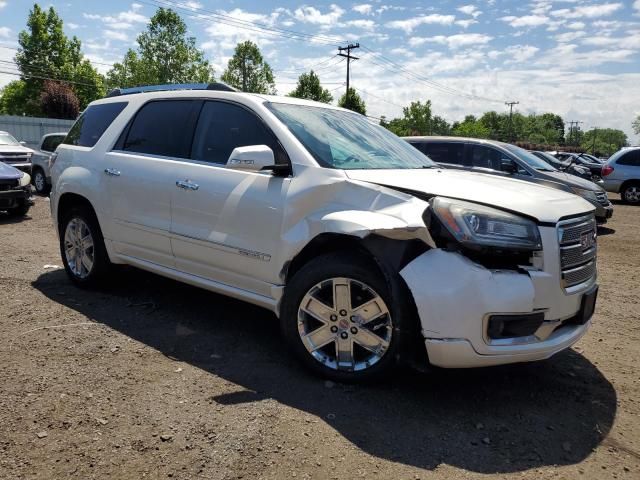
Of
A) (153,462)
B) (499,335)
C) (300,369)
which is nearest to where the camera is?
(153,462)

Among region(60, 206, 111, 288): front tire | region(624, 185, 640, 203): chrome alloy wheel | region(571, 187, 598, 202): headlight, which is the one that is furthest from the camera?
region(624, 185, 640, 203): chrome alloy wheel

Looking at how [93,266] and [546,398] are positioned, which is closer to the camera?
[546,398]

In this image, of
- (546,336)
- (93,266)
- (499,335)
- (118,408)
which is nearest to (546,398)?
(546,336)

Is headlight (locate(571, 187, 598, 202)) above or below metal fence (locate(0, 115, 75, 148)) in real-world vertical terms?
below

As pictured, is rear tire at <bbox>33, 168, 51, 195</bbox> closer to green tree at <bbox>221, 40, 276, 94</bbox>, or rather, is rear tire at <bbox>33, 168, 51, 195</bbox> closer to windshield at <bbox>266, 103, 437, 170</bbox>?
windshield at <bbox>266, 103, 437, 170</bbox>

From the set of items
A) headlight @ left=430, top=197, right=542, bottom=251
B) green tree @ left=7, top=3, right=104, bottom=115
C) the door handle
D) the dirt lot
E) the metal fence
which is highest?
green tree @ left=7, top=3, right=104, bottom=115

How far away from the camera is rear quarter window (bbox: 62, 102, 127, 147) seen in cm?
505

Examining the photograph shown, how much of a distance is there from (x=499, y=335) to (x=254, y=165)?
176 centimetres

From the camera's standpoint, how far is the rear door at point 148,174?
427cm

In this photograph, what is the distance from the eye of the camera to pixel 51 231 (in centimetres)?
875

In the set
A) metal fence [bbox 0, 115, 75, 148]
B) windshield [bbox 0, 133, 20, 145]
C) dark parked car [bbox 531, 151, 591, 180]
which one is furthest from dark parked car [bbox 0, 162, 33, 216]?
metal fence [bbox 0, 115, 75, 148]

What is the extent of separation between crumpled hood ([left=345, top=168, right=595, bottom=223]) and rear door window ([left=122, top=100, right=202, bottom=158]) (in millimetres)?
1559

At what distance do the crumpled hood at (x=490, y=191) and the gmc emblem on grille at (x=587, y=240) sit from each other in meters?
0.14

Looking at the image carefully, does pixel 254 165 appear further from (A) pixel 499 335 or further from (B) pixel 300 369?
(A) pixel 499 335
